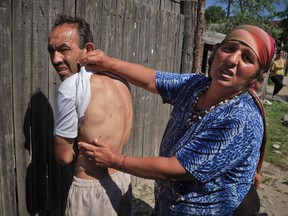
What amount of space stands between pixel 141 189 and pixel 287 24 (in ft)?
153

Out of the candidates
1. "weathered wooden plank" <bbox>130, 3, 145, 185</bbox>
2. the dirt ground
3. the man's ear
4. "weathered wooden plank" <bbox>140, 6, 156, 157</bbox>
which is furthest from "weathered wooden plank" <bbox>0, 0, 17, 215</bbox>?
"weathered wooden plank" <bbox>140, 6, 156, 157</bbox>

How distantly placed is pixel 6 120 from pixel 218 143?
151cm

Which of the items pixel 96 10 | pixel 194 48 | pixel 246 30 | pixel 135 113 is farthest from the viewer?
pixel 194 48

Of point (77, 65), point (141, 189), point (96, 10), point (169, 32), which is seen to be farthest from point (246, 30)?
point (141, 189)

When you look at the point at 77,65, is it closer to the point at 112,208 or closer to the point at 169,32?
the point at 112,208

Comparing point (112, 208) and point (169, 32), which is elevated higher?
point (169, 32)

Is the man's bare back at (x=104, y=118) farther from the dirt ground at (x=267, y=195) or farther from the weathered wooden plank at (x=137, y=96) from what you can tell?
the dirt ground at (x=267, y=195)

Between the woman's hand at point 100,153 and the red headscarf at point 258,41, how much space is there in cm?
95

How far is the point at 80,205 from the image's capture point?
1859 millimetres

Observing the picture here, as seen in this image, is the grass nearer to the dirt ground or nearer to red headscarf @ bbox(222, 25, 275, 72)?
the dirt ground

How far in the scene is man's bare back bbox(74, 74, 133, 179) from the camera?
A: 1.75 meters

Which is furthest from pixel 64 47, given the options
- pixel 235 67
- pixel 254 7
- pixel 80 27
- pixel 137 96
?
pixel 254 7

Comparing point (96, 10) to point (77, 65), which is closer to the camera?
point (77, 65)

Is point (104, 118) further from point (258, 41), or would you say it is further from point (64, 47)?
point (258, 41)
